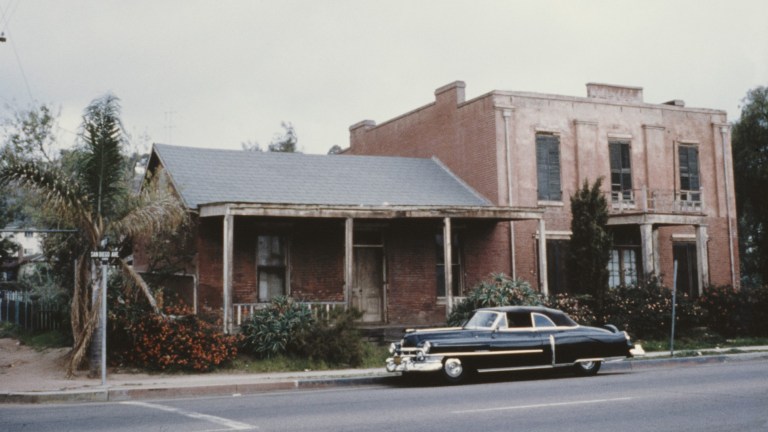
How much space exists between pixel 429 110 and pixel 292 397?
17.3m

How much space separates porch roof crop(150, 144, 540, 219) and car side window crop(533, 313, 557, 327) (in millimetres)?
5781

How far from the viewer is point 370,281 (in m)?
23.0

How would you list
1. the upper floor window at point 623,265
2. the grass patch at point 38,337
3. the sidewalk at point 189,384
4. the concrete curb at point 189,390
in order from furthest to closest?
the upper floor window at point 623,265
the grass patch at point 38,337
the sidewalk at point 189,384
the concrete curb at point 189,390

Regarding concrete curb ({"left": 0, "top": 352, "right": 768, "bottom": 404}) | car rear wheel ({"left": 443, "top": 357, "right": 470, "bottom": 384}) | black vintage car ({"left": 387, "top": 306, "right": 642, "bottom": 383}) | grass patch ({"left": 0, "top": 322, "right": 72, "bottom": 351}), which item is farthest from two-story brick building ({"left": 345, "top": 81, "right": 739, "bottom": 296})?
grass patch ({"left": 0, "top": 322, "right": 72, "bottom": 351})

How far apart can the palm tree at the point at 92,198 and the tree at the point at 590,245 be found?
11606 mm

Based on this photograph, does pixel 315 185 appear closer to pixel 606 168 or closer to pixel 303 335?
pixel 303 335

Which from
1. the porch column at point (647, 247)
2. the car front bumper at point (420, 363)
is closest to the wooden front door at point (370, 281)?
the porch column at point (647, 247)

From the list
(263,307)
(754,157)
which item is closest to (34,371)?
(263,307)

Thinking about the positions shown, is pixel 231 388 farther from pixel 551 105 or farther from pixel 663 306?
pixel 551 105

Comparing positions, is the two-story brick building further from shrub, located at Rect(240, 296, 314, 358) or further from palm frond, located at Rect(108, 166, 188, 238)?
palm frond, located at Rect(108, 166, 188, 238)

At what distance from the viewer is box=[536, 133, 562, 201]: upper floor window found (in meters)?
25.5

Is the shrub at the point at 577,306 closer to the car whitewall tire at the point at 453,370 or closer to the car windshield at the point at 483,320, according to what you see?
the car windshield at the point at 483,320

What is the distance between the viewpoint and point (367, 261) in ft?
75.4

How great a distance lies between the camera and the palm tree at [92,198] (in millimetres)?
15359
